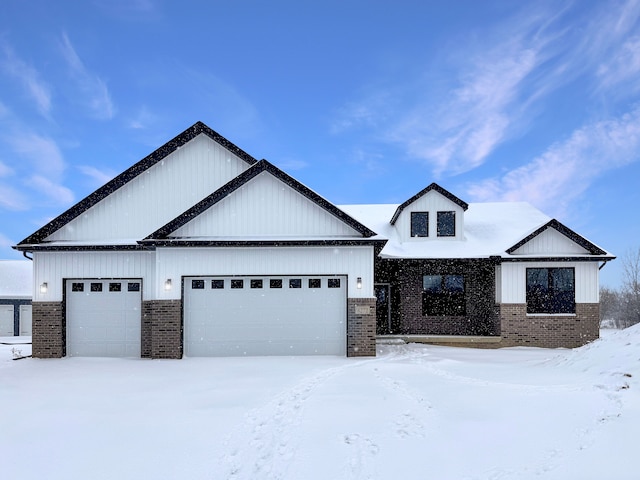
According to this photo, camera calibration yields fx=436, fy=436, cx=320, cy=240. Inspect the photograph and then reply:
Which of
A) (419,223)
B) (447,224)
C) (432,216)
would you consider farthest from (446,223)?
(419,223)

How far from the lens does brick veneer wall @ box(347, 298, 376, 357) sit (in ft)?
41.0

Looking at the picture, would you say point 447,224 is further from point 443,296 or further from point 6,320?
point 6,320

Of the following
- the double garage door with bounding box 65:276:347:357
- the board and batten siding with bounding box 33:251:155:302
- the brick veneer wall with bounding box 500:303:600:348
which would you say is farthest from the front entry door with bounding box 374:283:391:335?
the board and batten siding with bounding box 33:251:155:302

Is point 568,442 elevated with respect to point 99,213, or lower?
lower

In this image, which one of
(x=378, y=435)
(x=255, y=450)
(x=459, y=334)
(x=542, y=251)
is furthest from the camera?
(x=459, y=334)

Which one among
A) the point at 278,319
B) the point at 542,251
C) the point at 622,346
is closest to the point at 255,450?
the point at 278,319

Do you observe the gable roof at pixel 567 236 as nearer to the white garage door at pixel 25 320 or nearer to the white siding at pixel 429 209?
the white siding at pixel 429 209

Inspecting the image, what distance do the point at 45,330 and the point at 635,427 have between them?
1451 centimetres

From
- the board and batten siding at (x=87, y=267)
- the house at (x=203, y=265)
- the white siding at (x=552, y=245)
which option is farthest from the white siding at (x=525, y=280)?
the board and batten siding at (x=87, y=267)

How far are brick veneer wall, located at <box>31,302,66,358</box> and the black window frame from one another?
1420cm

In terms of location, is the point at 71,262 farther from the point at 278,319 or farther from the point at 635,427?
the point at 635,427

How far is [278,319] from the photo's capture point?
12.7 meters

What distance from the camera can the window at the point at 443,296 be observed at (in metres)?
18.1

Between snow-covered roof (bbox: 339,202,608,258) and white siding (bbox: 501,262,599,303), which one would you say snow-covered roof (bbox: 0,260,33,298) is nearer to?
snow-covered roof (bbox: 339,202,608,258)
